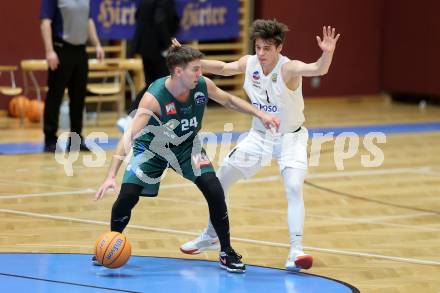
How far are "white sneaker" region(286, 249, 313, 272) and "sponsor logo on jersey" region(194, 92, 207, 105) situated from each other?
4.30ft

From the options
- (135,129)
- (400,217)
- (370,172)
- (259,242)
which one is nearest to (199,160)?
(135,129)

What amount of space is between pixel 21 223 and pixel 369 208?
3522 mm

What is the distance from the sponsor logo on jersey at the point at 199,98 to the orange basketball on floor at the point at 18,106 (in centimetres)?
871

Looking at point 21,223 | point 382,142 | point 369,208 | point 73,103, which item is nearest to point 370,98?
point 382,142

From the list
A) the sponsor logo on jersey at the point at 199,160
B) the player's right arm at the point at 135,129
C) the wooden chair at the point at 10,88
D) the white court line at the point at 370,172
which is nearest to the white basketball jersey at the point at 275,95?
the sponsor logo on jersey at the point at 199,160

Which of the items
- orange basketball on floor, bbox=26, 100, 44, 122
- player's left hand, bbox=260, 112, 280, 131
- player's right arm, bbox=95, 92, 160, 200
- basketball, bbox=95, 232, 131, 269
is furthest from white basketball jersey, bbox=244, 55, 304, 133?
orange basketball on floor, bbox=26, 100, 44, 122

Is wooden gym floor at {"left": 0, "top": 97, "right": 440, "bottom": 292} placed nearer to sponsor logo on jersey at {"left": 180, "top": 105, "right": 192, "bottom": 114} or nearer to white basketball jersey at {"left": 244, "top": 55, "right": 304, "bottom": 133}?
white basketball jersey at {"left": 244, "top": 55, "right": 304, "bottom": 133}

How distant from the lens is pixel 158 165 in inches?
292

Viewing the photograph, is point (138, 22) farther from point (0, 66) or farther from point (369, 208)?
point (369, 208)

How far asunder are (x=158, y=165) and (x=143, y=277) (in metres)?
0.86

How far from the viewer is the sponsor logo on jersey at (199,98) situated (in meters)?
7.39

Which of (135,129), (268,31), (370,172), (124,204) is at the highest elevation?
(268,31)

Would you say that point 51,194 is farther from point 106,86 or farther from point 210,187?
point 106,86

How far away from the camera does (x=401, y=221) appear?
9508 mm
